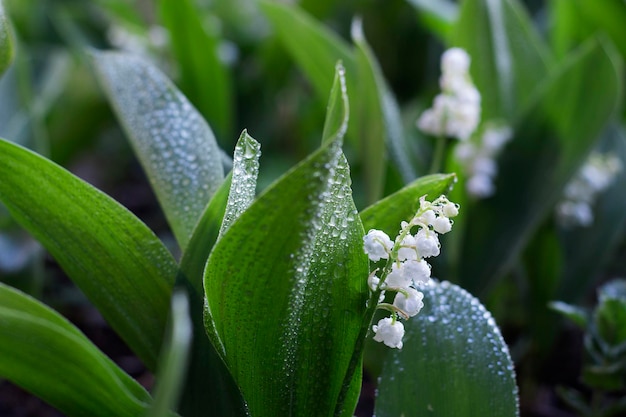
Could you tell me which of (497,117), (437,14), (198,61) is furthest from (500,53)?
(198,61)

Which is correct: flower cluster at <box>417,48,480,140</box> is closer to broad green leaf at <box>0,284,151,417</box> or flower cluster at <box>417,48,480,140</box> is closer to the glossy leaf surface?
the glossy leaf surface

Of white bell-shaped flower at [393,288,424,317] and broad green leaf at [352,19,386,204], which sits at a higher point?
broad green leaf at [352,19,386,204]

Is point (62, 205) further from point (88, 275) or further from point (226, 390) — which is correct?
point (226, 390)

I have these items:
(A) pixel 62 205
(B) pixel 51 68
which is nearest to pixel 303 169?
(A) pixel 62 205

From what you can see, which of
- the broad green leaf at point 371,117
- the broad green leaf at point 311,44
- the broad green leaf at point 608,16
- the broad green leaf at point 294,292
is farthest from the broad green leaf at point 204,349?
the broad green leaf at point 608,16

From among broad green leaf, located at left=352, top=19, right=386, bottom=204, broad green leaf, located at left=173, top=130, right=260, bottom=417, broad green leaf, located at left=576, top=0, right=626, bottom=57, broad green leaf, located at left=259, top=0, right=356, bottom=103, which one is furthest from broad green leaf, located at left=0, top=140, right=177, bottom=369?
broad green leaf, located at left=576, top=0, right=626, bottom=57

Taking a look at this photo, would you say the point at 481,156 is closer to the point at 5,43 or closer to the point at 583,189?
the point at 583,189
